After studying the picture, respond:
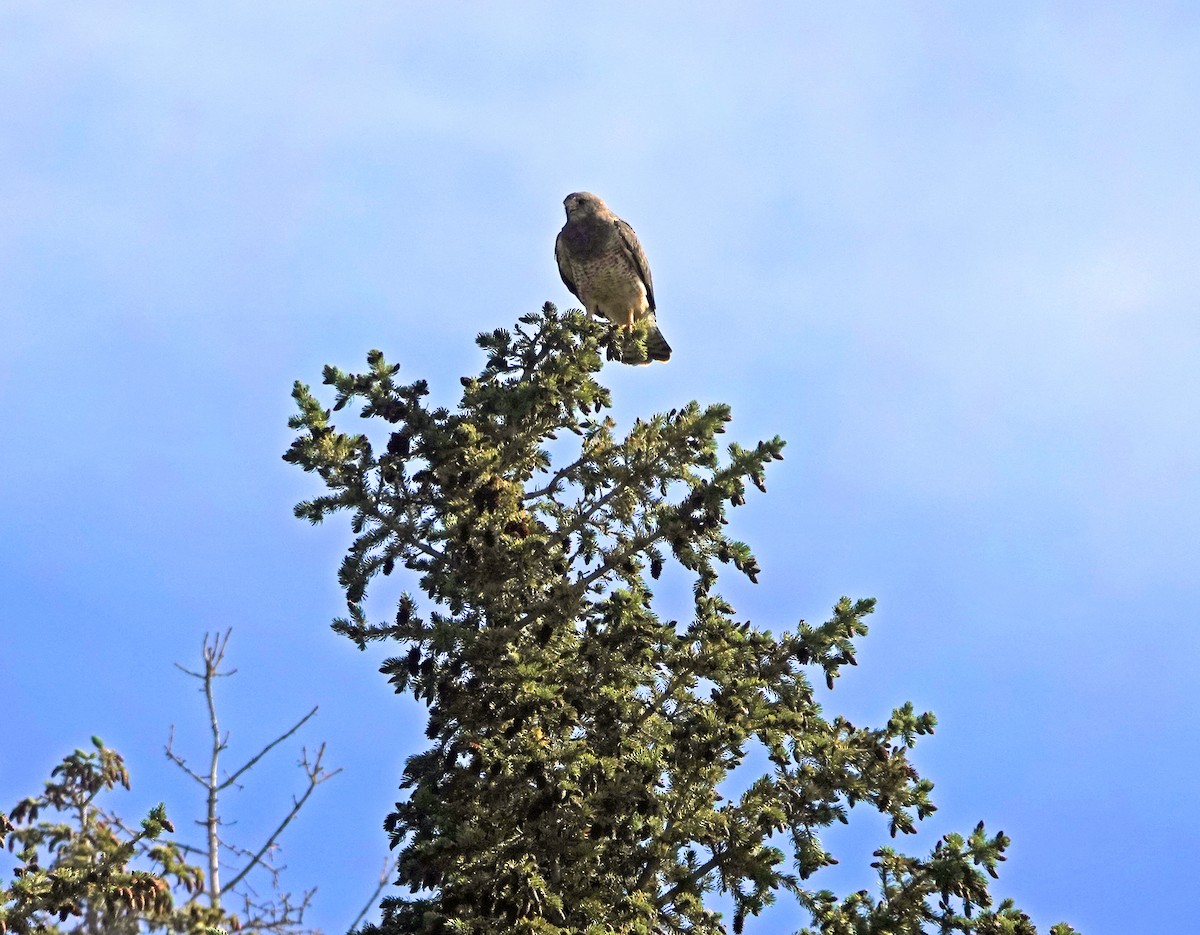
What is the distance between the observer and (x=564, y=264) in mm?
15234

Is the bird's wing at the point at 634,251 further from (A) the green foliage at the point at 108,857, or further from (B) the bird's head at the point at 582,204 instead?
(A) the green foliage at the point at 108,857

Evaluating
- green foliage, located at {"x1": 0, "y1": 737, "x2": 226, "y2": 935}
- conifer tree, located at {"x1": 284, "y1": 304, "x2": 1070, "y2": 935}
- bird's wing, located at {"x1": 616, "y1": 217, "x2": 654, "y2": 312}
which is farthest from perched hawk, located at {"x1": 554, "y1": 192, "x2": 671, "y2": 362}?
green foliage, located at {"x1": 0, "y1": 737, "x2": 226, "y2": 935}

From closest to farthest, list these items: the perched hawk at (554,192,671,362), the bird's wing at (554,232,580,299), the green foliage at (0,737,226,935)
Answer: the green foliage at (0,737,226,935)
the perched hawk at (554,192,671,362)
the bird's wing at (554,232,580,299)

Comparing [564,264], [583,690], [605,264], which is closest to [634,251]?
[605,264]

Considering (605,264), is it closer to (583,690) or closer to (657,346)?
(657,346)

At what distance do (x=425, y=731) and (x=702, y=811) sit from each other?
1886 mm

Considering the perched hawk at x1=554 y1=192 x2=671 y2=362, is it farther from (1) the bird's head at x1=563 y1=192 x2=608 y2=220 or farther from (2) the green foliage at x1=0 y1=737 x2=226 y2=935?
(2) the green foliage at x1=0 y1=737 x2=226 y2=935

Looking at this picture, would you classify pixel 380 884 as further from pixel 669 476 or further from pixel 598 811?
pixel 669 476

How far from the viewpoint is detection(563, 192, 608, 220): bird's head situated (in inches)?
592

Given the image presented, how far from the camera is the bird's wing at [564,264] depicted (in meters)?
15.1

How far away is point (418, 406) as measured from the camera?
10086 mm

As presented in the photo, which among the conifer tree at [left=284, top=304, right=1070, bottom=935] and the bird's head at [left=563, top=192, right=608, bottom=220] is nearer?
the conifer tree at [left=284, top=304, right=1070, bottom=935]

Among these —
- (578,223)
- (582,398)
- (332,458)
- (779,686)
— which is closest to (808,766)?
(779,686)

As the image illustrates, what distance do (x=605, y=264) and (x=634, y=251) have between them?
37cm
